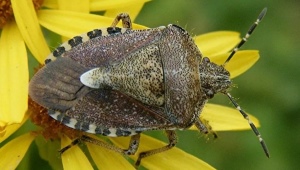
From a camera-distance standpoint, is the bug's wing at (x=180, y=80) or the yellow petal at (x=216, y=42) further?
the yellow petal at (x=216, y=42)

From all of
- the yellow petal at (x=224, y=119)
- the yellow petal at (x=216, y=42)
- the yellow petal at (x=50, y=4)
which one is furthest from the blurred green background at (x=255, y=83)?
the yellow petal at (x=50, y=4)

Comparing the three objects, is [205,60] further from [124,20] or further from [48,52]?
[48,52]

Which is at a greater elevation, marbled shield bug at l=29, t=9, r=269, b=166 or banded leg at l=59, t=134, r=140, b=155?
marbled shield bug at l=29, t=9, r=269, b=166

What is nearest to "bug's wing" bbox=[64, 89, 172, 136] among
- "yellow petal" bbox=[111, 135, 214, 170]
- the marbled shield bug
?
the marbled shield bug

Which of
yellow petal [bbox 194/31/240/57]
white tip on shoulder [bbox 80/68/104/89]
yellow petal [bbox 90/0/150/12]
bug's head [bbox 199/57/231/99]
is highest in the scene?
yellow petal [bbox 90/0/150/12]

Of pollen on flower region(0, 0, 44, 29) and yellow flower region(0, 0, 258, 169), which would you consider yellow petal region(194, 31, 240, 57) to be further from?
pollen on flower region(0, 0, 44, 29)

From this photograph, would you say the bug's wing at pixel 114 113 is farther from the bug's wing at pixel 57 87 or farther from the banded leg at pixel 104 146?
the banded leg at pixel 104 146

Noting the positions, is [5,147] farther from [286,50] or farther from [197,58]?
[286,50]
